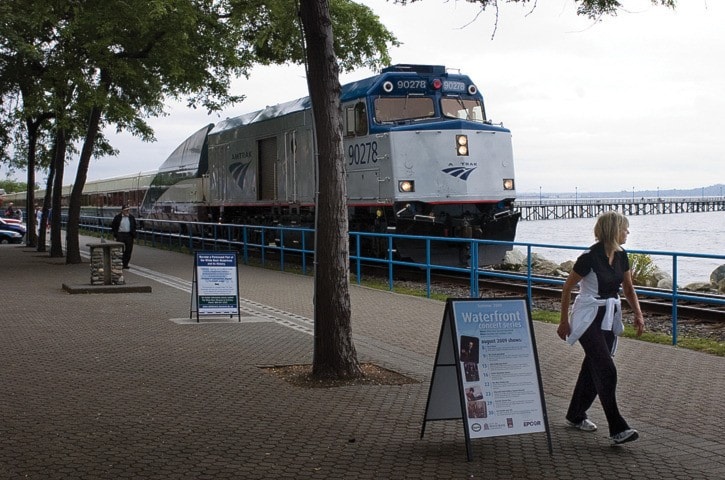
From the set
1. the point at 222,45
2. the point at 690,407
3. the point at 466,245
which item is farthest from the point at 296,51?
the point at 690,407

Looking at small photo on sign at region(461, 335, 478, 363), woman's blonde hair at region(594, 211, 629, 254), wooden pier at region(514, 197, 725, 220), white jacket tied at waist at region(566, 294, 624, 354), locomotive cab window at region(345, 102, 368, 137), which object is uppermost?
locomotive cab window at region(345, 102, 368, 137)

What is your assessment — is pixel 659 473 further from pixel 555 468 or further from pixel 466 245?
pixel 466 245

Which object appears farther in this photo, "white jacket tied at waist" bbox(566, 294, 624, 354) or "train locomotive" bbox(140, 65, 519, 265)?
"train locomotive" bbox(140, 65, 519, 265)

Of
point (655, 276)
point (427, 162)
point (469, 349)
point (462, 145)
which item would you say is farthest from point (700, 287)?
point (469, 349)

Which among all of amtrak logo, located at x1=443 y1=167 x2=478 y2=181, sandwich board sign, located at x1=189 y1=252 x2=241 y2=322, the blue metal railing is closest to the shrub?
the blue metal railing

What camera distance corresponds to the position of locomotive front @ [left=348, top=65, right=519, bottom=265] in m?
20.1

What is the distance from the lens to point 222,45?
2548 centimetres

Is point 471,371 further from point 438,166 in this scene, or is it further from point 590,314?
point 438,166

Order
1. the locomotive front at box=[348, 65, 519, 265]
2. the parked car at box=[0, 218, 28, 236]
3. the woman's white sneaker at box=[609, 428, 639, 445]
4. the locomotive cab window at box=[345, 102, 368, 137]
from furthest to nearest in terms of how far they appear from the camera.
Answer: the parked car at box=[0, 218, 28, 236], the locomotive cab window at box=[345, 102, 368, 137], the locomotive front at box=[348, 65, 519, 265], the woman's white sneaker at box=[609, 428, 639, 445]

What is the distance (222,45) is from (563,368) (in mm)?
17499

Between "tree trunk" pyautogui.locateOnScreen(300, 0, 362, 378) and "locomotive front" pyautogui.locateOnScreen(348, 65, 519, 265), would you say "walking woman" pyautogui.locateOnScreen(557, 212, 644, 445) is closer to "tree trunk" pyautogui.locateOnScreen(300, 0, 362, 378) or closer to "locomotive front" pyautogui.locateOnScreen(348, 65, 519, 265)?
"tree trunk" pyautogui.locateOnScreen(300, 0, 362, 378)

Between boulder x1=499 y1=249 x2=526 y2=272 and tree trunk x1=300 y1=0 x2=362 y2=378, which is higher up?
tree trunk x1=300 y1=0 x2=362 y2=378

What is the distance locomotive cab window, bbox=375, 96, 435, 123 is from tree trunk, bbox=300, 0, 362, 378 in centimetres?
1108

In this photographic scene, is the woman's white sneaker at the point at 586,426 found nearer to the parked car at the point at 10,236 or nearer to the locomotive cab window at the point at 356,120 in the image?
the locomotive cab window at the point at 356,120
